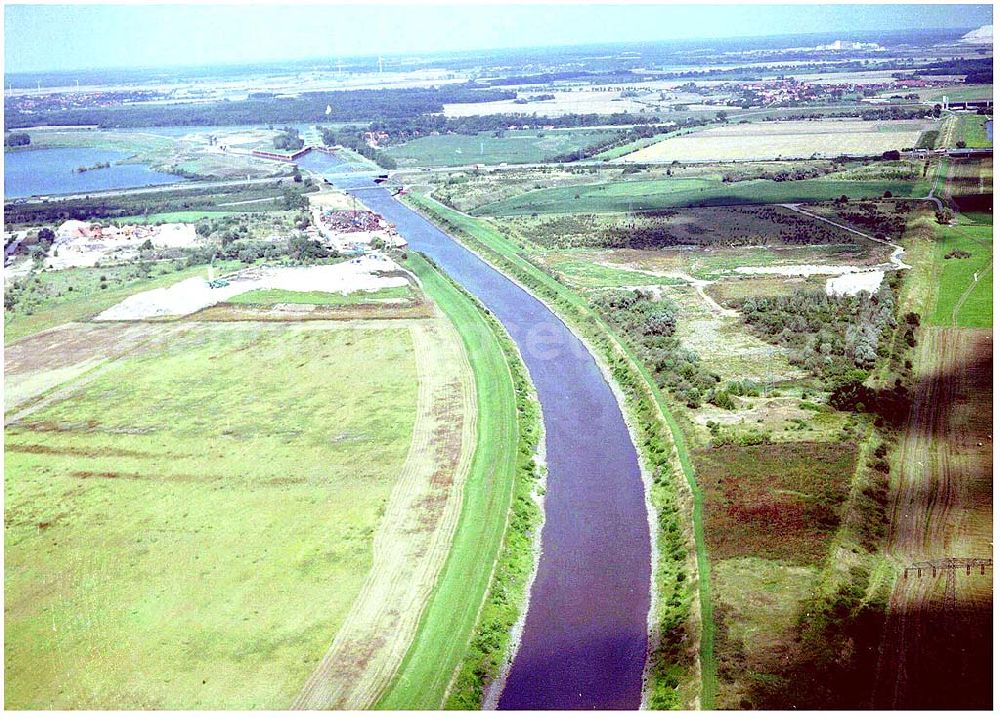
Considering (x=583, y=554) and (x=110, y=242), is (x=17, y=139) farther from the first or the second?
(x=583, y=554)

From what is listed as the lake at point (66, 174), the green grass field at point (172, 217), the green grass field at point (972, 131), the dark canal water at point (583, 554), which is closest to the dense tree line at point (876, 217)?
the green grass field at point (972, 131)

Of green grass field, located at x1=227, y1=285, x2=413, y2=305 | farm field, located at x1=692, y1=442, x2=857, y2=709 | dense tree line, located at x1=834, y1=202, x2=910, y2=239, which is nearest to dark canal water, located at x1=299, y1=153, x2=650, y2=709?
farm field, located at x1=692, y1=442, x2=857, y2=709

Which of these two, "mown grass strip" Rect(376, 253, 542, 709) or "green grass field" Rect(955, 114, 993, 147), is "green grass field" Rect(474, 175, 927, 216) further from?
"mown grass strip" Rect(376, 253, 542, 709)

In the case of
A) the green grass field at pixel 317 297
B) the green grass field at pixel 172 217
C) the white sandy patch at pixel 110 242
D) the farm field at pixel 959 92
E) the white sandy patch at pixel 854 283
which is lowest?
the green grass field at pixel 317 297

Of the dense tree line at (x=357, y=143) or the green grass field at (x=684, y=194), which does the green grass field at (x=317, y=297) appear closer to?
the green grass field at (x=684, y=194)

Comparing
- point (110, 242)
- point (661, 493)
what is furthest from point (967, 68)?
point (661, 493)

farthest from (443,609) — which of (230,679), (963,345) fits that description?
(963,345)

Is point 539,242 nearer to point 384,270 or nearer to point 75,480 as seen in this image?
point 384,270
